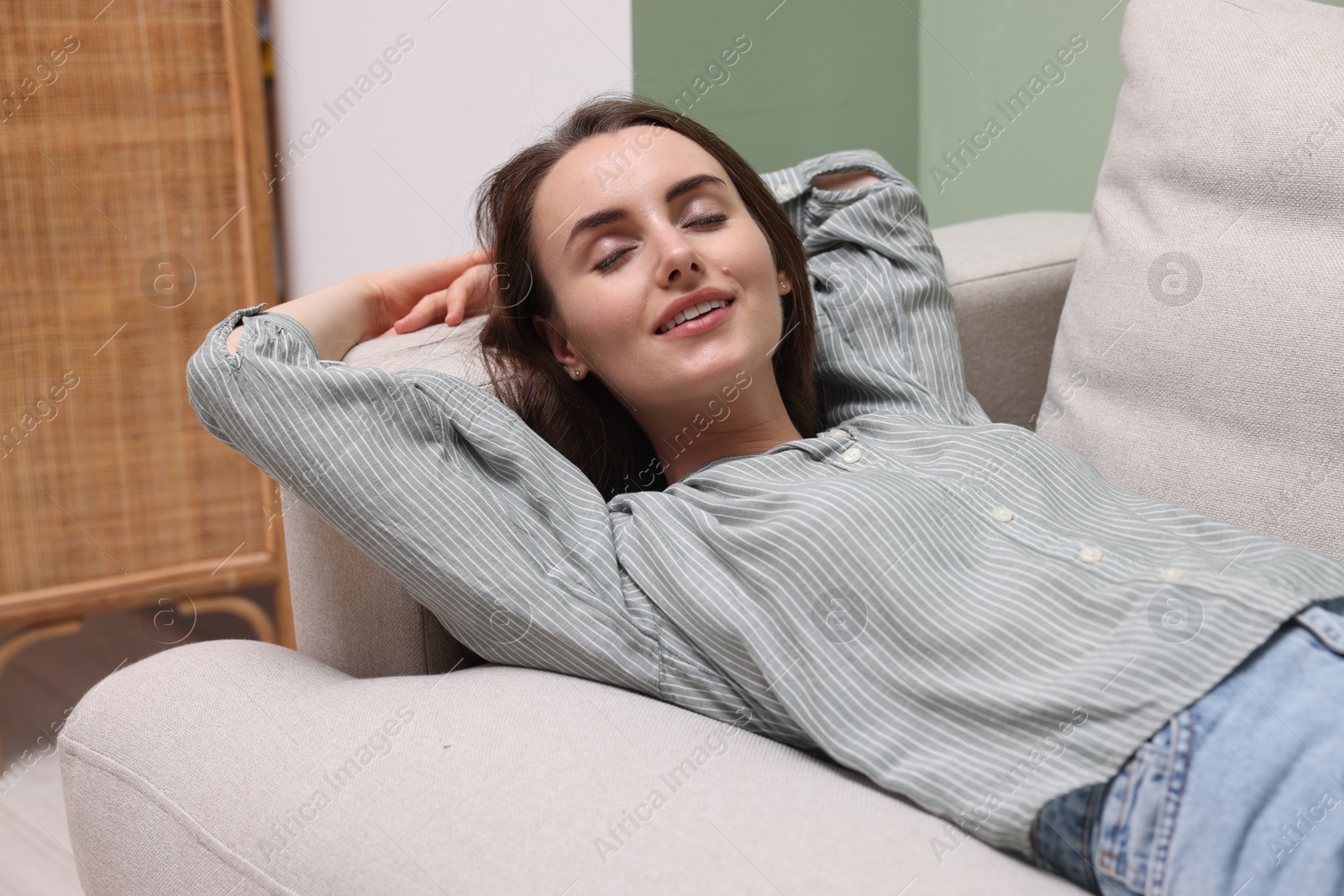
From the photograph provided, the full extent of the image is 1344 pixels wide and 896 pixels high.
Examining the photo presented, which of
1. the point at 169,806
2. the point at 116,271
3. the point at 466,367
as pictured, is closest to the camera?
the point at 169,806

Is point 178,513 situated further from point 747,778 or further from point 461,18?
point 747,778

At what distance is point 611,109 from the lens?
1.18 metres

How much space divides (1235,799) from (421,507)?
24.6 inches

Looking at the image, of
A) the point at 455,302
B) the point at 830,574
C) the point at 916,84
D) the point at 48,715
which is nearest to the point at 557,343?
the point at 455,302

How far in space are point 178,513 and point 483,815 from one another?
53.6 inches

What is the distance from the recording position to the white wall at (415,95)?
1.80 m

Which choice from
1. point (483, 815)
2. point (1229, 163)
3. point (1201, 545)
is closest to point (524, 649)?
point (483, 815)

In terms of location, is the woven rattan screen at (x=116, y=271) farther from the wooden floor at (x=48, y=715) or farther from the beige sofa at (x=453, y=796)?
the beige sofa at (x=453, y=796)

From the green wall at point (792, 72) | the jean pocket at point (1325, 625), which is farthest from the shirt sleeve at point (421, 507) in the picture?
the green wall at point (792, 72)

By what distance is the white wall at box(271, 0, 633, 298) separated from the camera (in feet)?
5.91

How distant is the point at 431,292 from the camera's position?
129cm

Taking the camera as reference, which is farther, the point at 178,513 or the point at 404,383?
the point at 178,513

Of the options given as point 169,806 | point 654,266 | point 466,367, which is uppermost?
point 654,266

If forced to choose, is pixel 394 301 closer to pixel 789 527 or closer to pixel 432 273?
pixel 432 273
